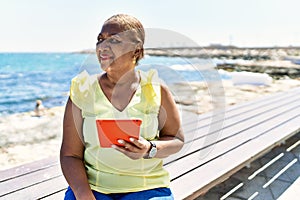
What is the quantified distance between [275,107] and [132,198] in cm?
333

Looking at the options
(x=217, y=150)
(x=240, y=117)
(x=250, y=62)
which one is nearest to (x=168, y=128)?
(x=217, y=150)

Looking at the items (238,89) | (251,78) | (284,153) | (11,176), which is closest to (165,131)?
(11,176)

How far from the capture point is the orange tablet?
46.2 inches

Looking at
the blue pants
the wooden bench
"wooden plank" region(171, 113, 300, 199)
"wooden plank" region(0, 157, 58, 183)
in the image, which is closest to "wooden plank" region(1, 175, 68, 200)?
the wooden bench

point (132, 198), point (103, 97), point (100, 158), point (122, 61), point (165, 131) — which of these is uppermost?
point (122, 61)

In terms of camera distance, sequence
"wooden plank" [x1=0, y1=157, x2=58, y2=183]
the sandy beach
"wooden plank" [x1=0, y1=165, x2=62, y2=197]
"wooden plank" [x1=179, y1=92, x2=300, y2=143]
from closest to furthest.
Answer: "wooden plank" [x1=0, y1=165, x2=62, y2=197] → "wooden plank" [x1=0, y1=157, x2=58, y2=183] → "wooden plank" [x1=179, y1=92, x2=300, y2=143] → the sandy beach

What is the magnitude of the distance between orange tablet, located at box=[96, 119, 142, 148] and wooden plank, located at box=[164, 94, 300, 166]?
1.15m

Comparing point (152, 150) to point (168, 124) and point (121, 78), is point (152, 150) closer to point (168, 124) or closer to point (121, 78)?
point (168, 124)

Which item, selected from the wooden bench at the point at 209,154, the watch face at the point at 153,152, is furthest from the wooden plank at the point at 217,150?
the watch face at the point at 153,152

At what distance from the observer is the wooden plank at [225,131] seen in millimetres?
2561

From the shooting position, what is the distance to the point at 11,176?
2018 mm

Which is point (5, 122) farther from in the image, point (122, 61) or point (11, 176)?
point (122, 61)

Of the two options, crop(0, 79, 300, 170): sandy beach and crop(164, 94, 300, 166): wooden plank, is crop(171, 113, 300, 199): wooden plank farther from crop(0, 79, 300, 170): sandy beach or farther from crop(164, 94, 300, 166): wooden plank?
crop(0, 79, 300, 170): sandy beach

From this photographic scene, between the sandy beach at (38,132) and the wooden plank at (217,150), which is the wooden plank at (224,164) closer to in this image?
the wooden plank at (217,150)
